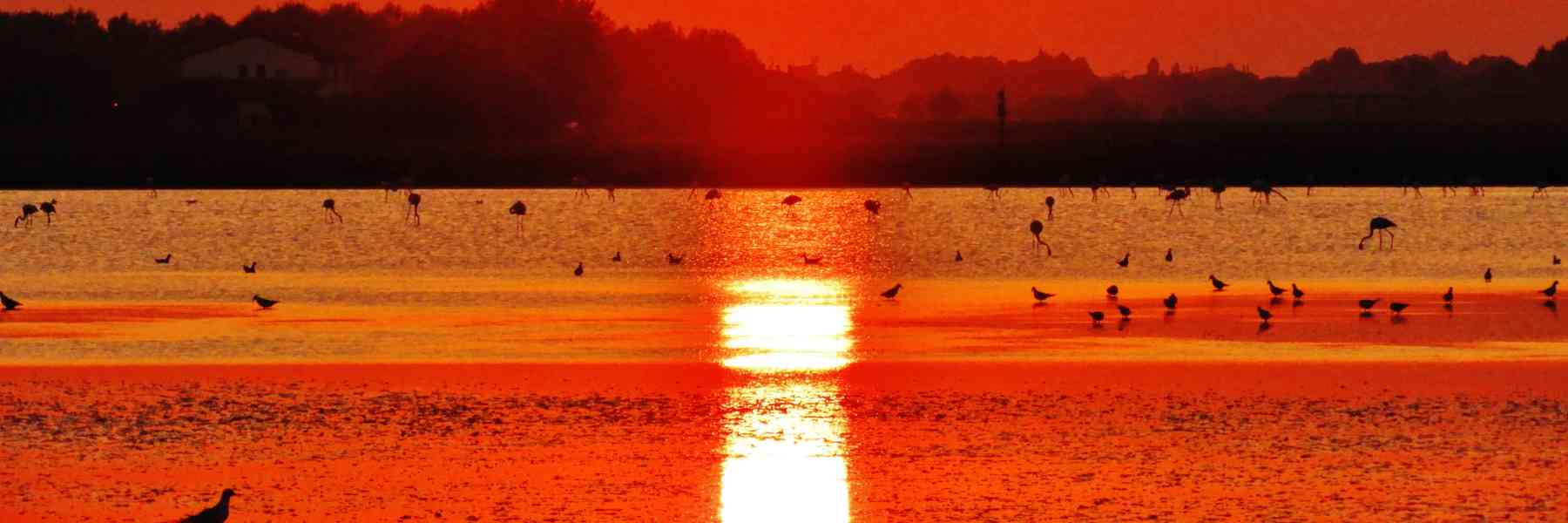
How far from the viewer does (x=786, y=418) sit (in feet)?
61.3

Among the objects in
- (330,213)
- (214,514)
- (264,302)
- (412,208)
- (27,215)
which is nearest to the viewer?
(214,514)

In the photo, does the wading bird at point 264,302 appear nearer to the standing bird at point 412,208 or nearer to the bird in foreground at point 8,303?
the bird in foreground at point 8,303

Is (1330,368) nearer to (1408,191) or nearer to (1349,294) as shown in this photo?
(1349,294)

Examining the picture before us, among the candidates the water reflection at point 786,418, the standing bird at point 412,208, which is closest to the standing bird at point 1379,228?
the water reflection at point 786,418

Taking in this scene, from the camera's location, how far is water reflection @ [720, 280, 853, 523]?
14.8 metres

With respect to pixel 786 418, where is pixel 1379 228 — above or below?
above

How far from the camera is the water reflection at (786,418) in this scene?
583 inches

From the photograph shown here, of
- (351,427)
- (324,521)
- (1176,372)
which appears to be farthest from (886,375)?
(324,521)

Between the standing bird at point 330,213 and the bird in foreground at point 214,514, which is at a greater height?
the standing bird at point 330,213

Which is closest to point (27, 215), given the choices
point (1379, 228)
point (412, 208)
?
point (412, 208)

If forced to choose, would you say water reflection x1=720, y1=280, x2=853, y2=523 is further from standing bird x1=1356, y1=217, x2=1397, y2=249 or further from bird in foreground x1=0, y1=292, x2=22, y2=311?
standing bird x1=1356, y1=217, x2=1397, y2=249

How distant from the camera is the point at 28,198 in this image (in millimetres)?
93688

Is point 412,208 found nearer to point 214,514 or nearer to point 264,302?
point 264,302

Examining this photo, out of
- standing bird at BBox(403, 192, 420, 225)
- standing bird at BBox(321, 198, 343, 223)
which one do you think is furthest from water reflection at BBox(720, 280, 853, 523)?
standing bird at BBox(321, 198, 343, 223)
